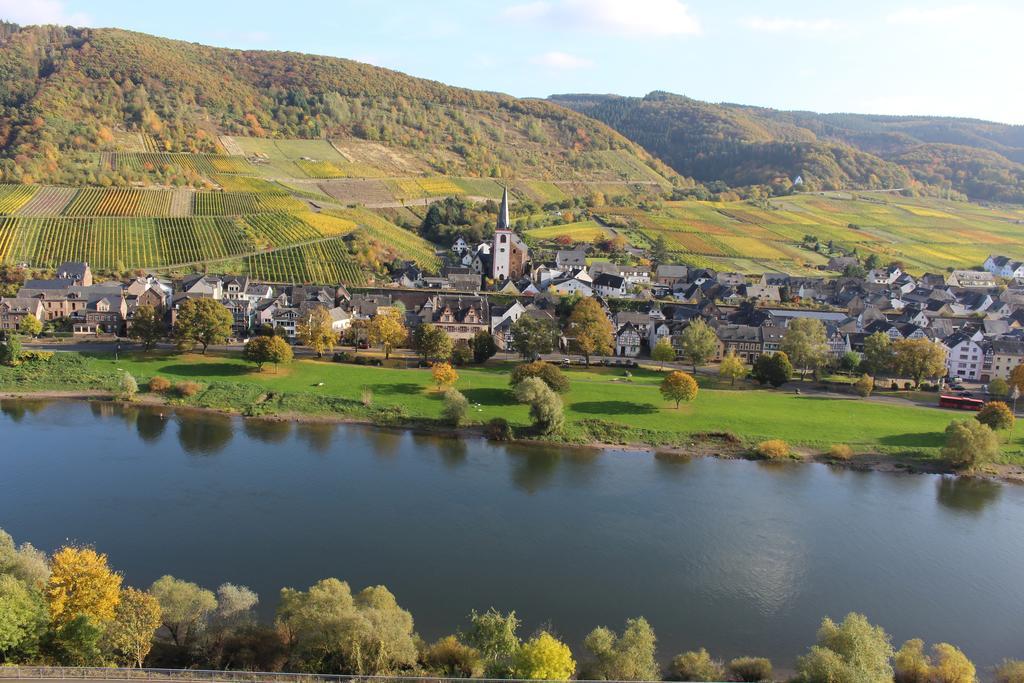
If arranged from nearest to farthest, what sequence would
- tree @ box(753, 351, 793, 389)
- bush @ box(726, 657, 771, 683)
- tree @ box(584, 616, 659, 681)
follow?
tree @ box(584, 616, 659, 681) < bush @ box(726, 657, 771, 683) < tree @ box(753, 351, 793, 389)

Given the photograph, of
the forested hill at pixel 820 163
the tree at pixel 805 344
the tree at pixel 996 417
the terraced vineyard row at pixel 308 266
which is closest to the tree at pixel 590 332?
the tree at pixel 805 344

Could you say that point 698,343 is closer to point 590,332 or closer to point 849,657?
point 590,332

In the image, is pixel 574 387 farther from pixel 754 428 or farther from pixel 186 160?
pixel 186 160

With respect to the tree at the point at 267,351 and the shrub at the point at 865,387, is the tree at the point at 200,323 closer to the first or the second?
the tree at the point at 267,351

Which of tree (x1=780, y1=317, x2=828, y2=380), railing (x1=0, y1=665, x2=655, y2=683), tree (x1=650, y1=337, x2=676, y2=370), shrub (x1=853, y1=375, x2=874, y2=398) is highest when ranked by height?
tree (x1=780, y1=317, x2=828, y2=380)

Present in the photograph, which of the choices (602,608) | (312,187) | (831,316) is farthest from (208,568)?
(312,187)

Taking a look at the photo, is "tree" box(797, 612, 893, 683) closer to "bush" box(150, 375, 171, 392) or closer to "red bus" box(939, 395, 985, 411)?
"red bus" box(939, 395, 985, 411)

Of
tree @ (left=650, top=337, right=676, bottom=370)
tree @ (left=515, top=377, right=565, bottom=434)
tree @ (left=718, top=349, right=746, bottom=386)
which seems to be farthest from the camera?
tree @ (left=650, top=337, right=676, bottom=370)

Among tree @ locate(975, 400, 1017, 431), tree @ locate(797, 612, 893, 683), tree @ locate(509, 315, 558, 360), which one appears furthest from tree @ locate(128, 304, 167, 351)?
tree @ locate(975, 400, 1017, 431)
